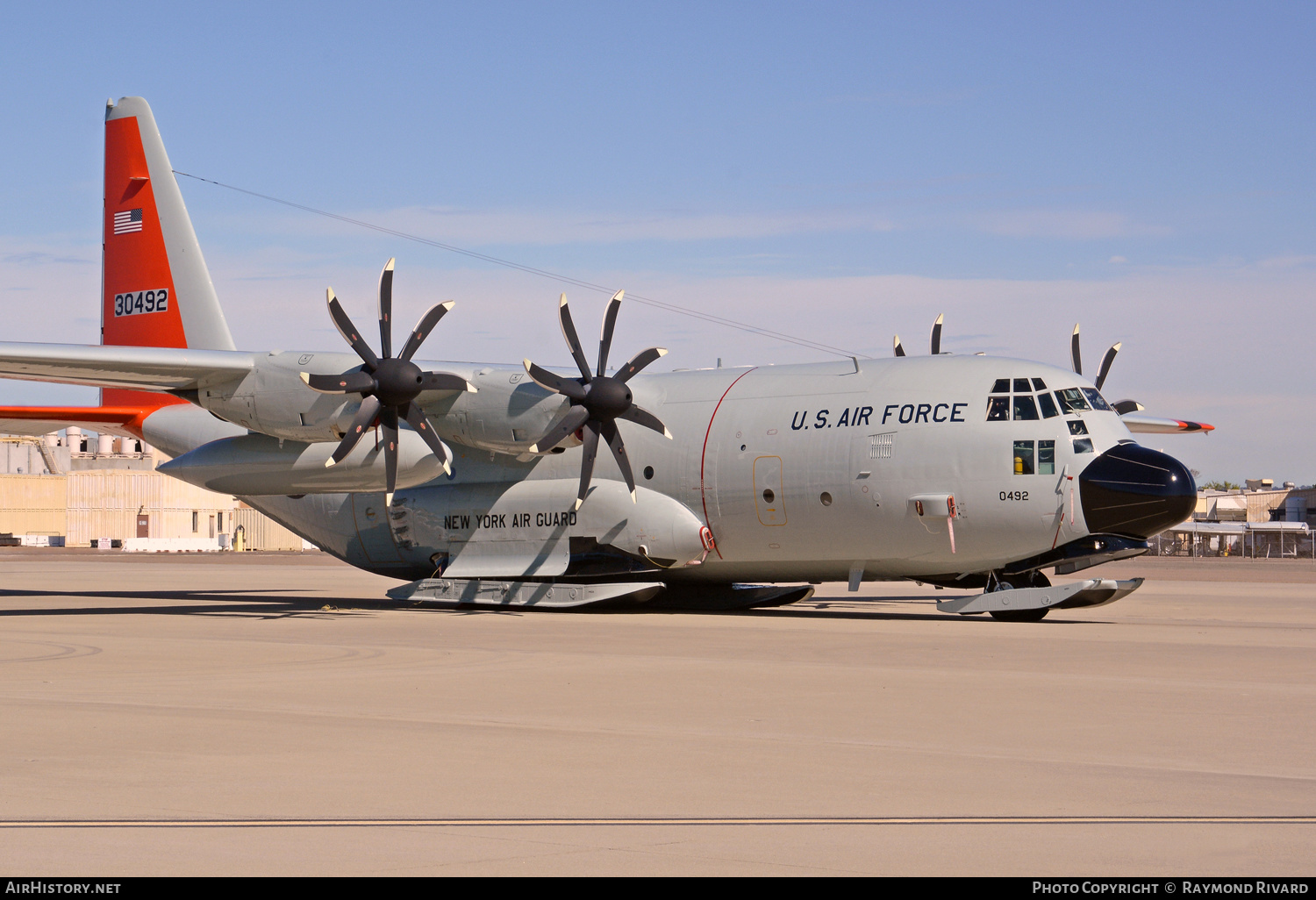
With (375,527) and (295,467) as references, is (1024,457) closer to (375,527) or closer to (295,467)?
(295,467)

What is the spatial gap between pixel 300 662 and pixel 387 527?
12.1 meters

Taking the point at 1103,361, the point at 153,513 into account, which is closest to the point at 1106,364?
the point at 1103,361

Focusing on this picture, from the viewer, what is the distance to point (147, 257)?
2839 cm

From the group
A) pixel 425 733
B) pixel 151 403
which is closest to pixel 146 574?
pixel 151 403

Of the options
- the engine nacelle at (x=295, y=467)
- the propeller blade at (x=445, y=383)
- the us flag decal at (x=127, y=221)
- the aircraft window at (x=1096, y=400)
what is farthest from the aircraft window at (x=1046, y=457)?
the us flag decal at (x=127, y=221)

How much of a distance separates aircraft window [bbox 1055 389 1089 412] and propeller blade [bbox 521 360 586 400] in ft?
25.7

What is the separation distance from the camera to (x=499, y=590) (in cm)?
2475

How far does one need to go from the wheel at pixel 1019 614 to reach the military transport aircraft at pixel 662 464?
64 mm

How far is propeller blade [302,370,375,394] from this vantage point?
2136 cm

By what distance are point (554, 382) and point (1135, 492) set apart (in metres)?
9.41

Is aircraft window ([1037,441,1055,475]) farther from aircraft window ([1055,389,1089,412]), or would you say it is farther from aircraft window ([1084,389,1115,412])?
aircraft window ([1084,389,1115,412])

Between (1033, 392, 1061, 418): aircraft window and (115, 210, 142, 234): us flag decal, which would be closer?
(1033, 392, 1061, 418): aircraft window

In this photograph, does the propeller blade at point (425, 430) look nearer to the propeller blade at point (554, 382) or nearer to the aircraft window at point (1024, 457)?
the propeller blade at point (554, 382)

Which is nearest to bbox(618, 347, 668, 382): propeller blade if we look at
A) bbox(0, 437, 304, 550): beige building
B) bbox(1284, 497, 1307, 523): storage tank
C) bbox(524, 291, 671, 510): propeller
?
bbox(524, 291, 671, 510): propeller
